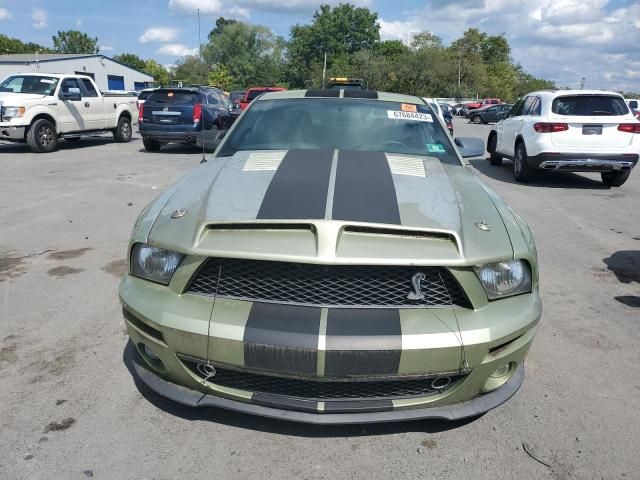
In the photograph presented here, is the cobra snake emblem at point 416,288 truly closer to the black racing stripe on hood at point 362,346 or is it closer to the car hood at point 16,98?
the black racing stripe on hood at point 362,346

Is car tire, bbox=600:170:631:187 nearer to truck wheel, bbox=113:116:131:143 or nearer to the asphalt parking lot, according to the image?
the asphalt parking lot

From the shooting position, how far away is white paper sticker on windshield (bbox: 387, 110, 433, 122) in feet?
13.5

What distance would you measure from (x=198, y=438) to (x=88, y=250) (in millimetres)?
3583

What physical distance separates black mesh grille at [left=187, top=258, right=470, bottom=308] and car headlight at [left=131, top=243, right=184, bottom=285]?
22 cm

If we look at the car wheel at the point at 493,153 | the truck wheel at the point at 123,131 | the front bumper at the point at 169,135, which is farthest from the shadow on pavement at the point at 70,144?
the car wheel at the point at 493,153

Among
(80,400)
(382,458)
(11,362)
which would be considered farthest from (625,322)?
(11,362)

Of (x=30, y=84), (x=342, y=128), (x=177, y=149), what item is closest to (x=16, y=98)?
(x=30, y=84)

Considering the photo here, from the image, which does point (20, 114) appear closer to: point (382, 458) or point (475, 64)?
point (382, 458)

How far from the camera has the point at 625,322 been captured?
3.97 m

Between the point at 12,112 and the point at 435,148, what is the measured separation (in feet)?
39.5

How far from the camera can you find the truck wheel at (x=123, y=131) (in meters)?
16.4

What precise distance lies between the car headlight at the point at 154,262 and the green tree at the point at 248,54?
3533 inches

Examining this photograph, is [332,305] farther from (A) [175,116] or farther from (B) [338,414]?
(A) [175,116]

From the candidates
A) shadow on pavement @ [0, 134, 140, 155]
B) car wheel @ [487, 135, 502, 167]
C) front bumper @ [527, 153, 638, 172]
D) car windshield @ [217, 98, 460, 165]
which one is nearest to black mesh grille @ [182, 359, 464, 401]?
car windshield @ [217, 98, 460, 165]
